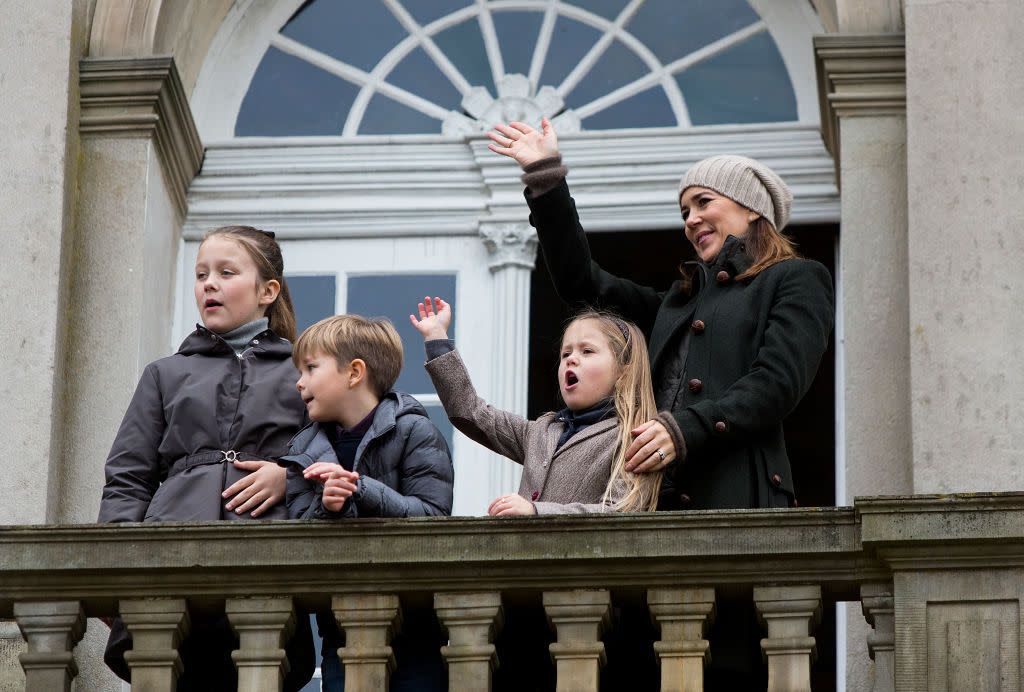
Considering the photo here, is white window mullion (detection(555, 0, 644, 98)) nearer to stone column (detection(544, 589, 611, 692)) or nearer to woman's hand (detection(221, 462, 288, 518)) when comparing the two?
woman's hand (detection(221, 462, 288, 518))

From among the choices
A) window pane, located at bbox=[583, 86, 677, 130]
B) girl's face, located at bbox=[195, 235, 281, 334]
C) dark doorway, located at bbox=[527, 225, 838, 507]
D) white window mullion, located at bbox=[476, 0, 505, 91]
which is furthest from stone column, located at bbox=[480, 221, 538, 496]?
girl's face, located at bbox=[195, 235, 281, 334]

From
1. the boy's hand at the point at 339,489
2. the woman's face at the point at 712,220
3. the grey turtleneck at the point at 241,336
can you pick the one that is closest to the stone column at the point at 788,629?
the boy's hand at the point at 339,489

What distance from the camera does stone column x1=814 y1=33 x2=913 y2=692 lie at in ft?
28.0

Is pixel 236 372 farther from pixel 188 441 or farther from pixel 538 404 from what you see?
pixel 538 404

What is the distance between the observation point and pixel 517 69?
10016mm

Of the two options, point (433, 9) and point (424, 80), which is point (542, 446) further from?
point (433, 9)

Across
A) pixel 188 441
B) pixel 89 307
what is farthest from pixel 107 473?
pixel 89 307

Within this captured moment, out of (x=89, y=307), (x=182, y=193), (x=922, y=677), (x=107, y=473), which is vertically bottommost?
(x=922, y=677)

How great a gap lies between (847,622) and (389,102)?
287cm

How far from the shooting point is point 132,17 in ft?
31.0

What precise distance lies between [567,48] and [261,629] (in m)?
3.64

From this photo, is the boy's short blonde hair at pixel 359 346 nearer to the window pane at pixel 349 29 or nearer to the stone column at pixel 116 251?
the stone column at pixel 116 251

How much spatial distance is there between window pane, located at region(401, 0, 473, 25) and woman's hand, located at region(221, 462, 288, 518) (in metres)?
3.15

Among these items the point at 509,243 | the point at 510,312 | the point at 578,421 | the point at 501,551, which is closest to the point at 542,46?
the point at 509,243
